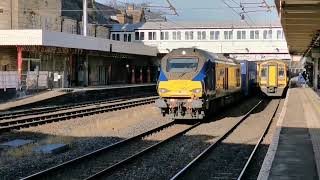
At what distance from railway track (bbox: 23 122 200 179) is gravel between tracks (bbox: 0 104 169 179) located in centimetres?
59

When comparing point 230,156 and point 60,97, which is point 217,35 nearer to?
point 60,97

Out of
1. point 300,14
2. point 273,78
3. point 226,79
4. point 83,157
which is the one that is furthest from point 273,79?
point 83,157

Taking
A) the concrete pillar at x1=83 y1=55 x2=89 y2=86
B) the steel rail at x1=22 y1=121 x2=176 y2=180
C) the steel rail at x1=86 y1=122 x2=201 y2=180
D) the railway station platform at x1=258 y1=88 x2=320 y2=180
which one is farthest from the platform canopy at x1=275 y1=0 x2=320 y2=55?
the concrete pillar at x1=83 y1=55 x2=89 y2=86

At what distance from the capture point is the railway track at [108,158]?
11148 millimetres

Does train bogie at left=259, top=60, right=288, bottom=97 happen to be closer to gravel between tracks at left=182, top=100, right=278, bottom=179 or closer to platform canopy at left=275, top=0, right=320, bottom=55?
platform canopy at left=275, top=0, right=320, bottom=55

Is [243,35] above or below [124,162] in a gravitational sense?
above

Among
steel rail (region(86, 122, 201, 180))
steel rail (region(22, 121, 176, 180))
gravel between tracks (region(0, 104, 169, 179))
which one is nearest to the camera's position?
steel rail (region(22, 121, 176, 180))

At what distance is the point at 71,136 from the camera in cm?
1766

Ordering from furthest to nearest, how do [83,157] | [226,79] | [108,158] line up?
[226,79] → [108,158] → [83,157]

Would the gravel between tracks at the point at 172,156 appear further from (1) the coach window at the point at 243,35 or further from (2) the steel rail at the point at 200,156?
(1) the coach window at the point at 243,35

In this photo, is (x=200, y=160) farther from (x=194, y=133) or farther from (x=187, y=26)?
(x=187, y=26)

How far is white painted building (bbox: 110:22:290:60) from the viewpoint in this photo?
69.9 metres

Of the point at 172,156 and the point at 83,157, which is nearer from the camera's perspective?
the point at 83,157

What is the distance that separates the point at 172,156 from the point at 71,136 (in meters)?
4.90
